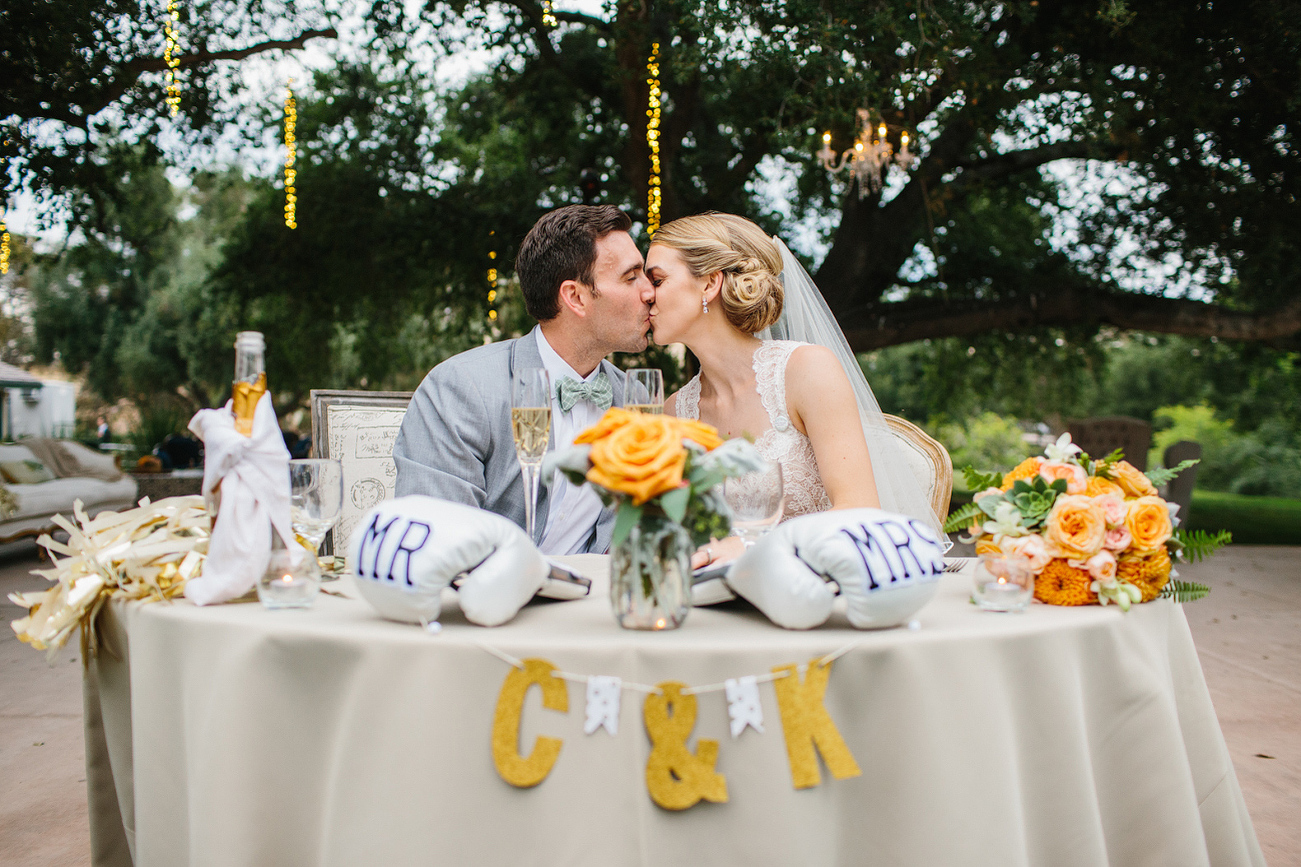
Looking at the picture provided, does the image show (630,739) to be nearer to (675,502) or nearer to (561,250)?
(675,502)

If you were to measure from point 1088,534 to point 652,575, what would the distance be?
0.78 metres

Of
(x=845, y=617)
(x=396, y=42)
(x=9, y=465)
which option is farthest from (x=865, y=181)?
(x=9, y=465)

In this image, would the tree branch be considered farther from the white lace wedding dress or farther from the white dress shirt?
the white dress shirt

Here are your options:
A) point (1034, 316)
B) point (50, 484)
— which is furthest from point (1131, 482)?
point (50, 484)

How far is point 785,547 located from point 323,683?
748mm

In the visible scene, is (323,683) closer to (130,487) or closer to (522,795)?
(522,795)

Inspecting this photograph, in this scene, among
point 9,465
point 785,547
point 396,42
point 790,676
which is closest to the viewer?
point 790,676

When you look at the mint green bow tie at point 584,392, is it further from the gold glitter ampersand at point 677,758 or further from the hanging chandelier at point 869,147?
the hanging chandelier at point 869,147

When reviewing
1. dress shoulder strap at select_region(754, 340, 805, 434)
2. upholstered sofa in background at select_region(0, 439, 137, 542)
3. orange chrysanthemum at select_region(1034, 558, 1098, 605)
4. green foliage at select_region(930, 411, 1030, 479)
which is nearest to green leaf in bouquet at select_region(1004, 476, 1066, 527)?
orange chrysanthemum at select_region(1034, 558, 1098, 605)

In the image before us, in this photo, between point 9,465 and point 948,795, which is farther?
point 9,465

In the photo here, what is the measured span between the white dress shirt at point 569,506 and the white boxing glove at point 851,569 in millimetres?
1240

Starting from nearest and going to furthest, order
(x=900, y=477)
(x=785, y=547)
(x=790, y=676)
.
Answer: (x=790, y=676)
(x=785, y=547)
(x=900, y=477)

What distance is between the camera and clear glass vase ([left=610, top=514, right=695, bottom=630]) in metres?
1.30

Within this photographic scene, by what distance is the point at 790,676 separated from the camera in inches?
48.9
